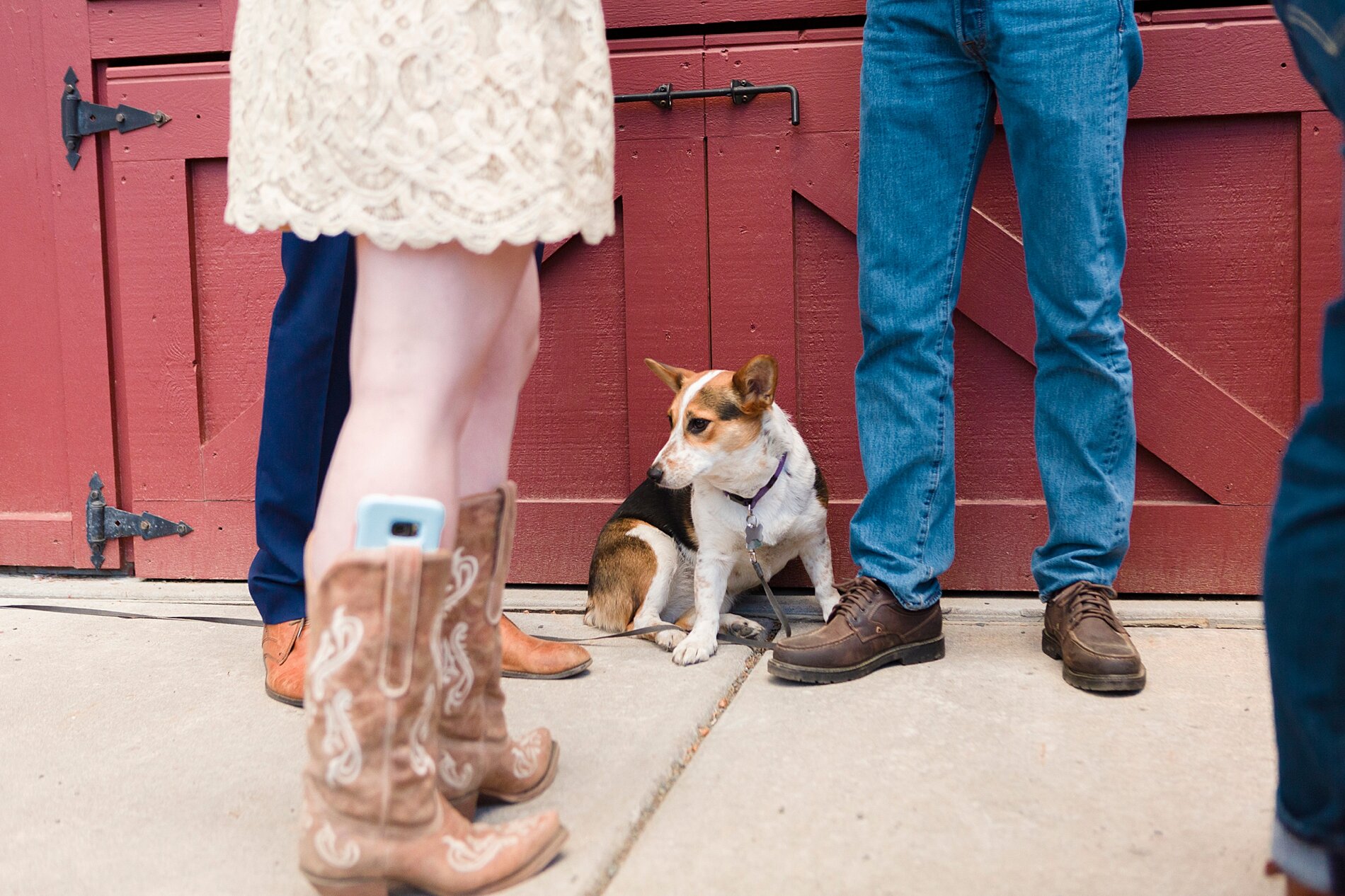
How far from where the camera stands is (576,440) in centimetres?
316

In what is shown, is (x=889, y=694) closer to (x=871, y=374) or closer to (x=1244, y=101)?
(x=871, y=374)

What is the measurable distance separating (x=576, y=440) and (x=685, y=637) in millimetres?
782

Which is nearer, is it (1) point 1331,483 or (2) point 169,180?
(1) point 1331,483

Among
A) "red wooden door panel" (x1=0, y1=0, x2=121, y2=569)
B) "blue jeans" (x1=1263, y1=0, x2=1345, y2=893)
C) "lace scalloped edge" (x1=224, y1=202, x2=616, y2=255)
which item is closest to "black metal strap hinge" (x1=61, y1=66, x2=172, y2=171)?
"red wooden door panel" (x1=0, y1=0, x2=121, y2=569)

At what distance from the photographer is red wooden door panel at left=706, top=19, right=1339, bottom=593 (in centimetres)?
273

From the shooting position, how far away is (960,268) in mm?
2395

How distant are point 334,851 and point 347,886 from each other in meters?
0.05

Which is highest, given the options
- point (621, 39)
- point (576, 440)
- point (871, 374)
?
point (621, 39)

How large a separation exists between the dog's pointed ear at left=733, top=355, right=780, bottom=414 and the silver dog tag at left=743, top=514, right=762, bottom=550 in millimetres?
281

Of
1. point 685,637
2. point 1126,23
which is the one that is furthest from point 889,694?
point 1126,23

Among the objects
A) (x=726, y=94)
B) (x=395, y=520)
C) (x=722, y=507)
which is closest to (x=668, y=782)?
(x=395, y=520)

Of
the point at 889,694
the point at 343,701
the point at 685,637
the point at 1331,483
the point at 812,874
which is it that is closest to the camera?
the point at 1331,483

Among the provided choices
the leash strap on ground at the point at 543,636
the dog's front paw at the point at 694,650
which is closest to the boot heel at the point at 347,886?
the leash strap on ground at the point at 543,636

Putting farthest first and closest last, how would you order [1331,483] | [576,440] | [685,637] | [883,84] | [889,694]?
[576,440]
[685,637]
[883,84]
[889,694]
[1331,483]
